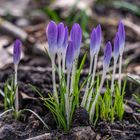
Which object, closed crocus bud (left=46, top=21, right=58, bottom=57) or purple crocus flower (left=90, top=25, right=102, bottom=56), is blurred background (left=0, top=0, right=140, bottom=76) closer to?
purple crocus flower (left=90, top=25, right=102, bottom=56)

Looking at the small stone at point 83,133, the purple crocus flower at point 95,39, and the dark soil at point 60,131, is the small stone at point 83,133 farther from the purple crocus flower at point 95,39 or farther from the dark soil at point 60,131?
the purple crocus flower at point 95,39

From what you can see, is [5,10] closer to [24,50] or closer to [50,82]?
[24,50]

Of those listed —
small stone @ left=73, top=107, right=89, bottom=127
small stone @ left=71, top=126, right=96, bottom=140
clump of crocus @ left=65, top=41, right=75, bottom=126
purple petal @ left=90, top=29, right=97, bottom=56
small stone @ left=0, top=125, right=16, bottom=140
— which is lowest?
small stone @ left=0, top=125, right=16, bottom=140

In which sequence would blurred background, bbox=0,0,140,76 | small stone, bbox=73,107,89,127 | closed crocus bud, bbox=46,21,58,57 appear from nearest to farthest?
closed crocus bud, bbox=46,21,58,57 → small stone, bbox=73,107,89,127 → blurred background, bbox=0,0,140,76

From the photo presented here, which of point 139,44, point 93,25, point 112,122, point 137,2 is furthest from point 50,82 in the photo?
point 137,2

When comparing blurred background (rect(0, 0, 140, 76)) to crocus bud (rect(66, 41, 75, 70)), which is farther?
blurred background (rect(0, 0, 140, 76))

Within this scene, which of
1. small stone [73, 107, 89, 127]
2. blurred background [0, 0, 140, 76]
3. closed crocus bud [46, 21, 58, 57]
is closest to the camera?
closed crocus bud [46, 21, 58, 57]

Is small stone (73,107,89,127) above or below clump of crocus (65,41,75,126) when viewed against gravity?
below

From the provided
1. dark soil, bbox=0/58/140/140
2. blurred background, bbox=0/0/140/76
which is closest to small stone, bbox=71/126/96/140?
dark soil, bbox=0/58/140/140
